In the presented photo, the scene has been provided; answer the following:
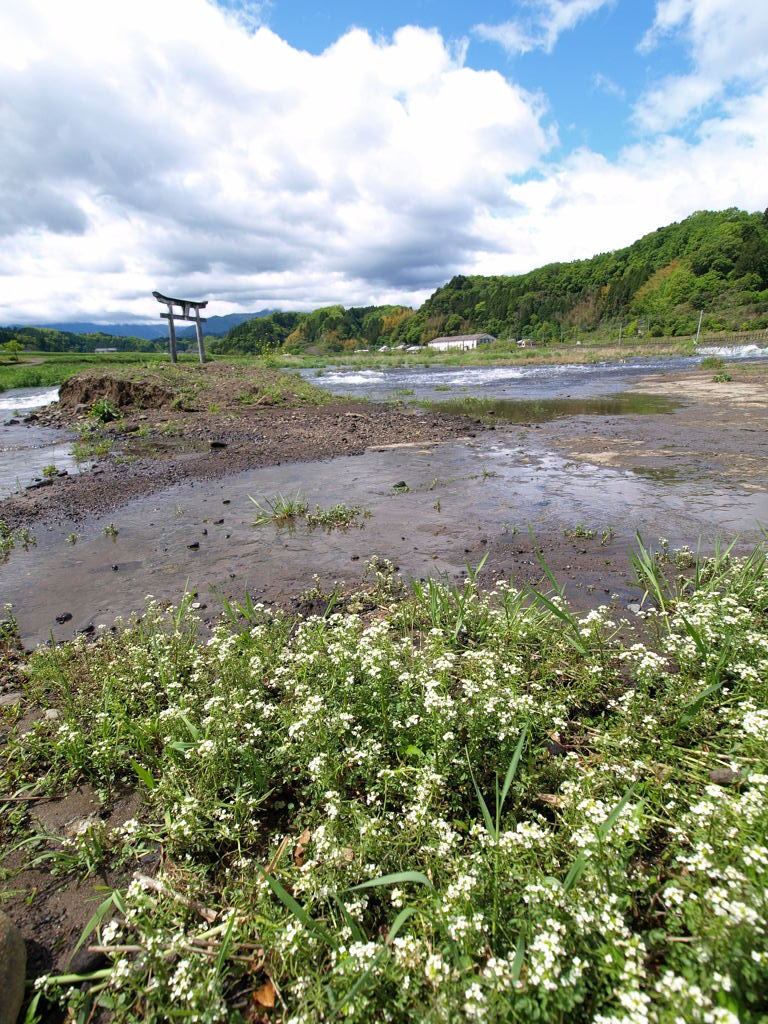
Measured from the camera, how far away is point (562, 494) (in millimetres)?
8312

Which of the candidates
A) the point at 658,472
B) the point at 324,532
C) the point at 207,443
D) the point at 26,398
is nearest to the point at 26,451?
the point at 207,443

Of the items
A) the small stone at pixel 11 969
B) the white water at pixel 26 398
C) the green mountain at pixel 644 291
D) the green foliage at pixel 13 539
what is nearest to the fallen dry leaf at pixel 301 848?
the small stone at pixel 11 969

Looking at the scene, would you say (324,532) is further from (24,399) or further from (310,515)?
(24,399)

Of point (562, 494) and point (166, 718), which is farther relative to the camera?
point (562, 494)

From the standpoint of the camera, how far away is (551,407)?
1977 centimetres

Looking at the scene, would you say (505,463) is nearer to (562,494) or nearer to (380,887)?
(562,494)

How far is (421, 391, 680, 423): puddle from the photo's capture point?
1731cm

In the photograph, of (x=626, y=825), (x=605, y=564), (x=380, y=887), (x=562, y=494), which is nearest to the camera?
(x=626, y=825)

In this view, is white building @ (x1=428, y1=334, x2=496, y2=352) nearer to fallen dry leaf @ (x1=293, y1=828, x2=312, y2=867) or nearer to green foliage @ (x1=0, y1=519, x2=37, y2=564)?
green foliage @ (x1=0, y1=519, x2=37, y2=564)

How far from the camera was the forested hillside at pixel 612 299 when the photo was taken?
337 ft

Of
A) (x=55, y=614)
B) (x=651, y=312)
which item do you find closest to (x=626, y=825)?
(x=55, y=614)

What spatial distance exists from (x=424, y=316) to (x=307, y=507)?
186 m

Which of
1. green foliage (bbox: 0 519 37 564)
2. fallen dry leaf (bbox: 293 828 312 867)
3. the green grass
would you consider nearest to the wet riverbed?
green foliage (bbox: 0 519 37 564)

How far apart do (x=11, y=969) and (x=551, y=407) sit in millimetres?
20758
